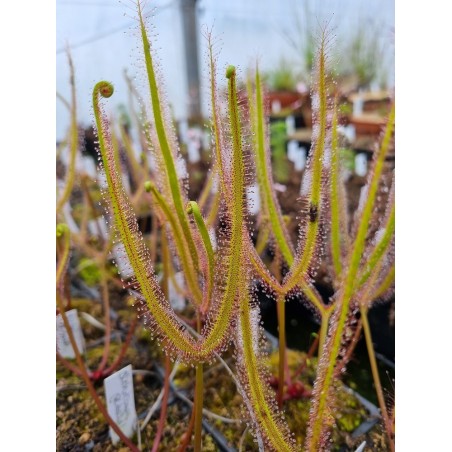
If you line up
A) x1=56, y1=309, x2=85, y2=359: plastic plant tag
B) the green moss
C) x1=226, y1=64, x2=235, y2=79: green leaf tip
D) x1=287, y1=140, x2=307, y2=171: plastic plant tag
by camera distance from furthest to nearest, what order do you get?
1. x1=287, y1=140, x2=307, y2=171: plastic plant tag
2. the green moss
3. x1=56, y1=309, x2=85, y2=359: plastic plant tag
4. x1=226, y1=64, x2=235, y2=79: green leaf tip

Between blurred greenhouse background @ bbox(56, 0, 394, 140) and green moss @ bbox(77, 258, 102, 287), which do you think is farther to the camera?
green moss @ bbox(77, 258, 102, 287)

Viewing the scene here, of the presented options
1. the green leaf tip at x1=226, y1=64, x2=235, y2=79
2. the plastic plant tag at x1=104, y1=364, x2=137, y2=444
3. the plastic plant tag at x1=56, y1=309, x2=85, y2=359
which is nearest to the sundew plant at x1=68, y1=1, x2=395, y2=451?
the green leaf tip at x1=226, y1=64, x2=235, y2=79

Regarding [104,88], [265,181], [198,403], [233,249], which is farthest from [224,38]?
[198,403]

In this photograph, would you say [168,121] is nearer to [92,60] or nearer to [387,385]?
[387,385]

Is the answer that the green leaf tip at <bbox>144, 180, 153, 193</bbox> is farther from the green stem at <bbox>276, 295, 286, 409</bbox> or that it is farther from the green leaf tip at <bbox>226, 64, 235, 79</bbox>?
the green stem at <bbox>276, 295, 286, 409</bbox>

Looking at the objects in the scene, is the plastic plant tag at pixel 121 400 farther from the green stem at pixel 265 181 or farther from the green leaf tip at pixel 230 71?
the green leaf tip at pixel 230 71

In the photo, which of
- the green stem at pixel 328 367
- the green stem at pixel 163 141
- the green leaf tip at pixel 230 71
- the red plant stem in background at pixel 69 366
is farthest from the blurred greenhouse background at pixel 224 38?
the red plant stem in background at pixel 69 366
